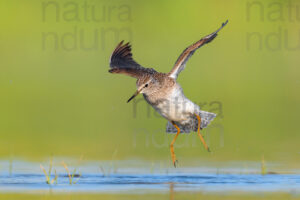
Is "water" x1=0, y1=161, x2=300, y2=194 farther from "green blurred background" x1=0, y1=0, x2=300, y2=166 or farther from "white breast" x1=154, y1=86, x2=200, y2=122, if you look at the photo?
"green blurred background" x1=0, y1=0, x2=300, y2=166

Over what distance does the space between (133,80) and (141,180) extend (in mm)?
8710

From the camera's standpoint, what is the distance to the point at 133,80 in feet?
58.1

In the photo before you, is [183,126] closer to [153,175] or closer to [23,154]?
[153,175]

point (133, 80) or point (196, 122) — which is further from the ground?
point (133, 80)

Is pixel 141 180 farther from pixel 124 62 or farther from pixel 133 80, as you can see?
pixel 133 80

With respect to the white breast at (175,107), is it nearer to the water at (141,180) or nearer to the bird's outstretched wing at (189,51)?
the bird's outstretched wing at (189,51)

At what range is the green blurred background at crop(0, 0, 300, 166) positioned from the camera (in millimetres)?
11734

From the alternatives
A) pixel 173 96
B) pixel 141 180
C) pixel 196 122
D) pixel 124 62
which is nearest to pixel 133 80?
pixel 124 62

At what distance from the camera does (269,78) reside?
58.3ft

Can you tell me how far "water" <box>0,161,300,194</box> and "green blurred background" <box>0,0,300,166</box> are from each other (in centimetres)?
94

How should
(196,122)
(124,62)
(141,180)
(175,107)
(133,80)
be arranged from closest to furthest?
(141,180)
(175,107)
(196,122)
(124,62)
(133,80)

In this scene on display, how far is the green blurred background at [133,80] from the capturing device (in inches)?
462

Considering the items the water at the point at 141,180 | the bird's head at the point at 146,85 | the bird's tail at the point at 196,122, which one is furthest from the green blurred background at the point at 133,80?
the bird's head at the point at 146,85

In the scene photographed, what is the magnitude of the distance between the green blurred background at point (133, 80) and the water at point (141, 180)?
939 mm
